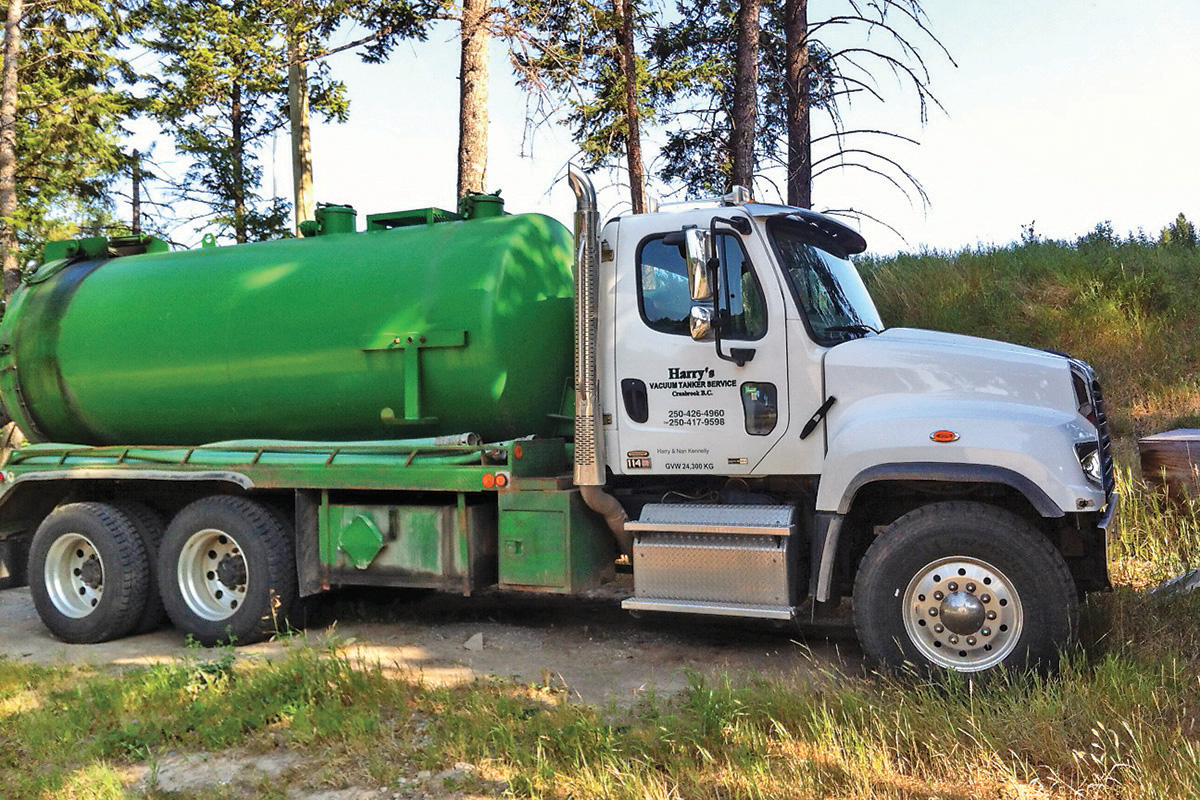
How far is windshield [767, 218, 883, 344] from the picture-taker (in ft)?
19.5

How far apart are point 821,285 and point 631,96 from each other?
10.0 meters

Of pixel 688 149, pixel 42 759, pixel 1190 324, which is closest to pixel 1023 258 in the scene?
pixel 1190 324

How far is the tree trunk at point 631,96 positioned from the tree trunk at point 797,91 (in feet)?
8.02

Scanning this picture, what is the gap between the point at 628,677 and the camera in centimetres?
590

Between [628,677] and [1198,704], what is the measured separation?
9.88ft

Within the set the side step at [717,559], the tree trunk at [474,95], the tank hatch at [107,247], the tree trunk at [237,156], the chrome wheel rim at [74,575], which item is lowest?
the chrome wheel rim at [74,575]

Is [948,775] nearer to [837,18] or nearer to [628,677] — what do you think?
[628,677]

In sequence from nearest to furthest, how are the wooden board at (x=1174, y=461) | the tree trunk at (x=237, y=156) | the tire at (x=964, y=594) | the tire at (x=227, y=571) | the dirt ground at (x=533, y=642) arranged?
the tire at (x=964, y=594) < the dirt ground at (x=533, y=642) < the tire at (x=227, y=571) < the wooden board at (x=1174, y=461) < the tree trunk at (x=237, y=156)

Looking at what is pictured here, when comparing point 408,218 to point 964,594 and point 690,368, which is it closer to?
point 690,368

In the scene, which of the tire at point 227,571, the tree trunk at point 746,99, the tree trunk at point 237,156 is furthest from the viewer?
the tree trunk at point 237,156

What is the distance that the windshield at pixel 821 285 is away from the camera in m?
5.94

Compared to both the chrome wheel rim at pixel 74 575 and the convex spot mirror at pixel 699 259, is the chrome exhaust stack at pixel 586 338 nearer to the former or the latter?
the convex spot mirror at pixel 699 259

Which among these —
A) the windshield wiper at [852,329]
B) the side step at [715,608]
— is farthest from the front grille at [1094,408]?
the side step at [715,608]

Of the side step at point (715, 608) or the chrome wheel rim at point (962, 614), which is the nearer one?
the chrome wheel rim at point (962, 614)
